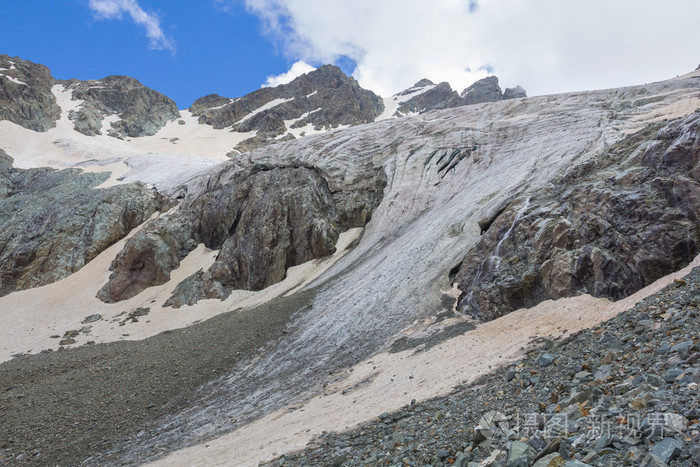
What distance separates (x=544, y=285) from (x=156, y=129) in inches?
5243

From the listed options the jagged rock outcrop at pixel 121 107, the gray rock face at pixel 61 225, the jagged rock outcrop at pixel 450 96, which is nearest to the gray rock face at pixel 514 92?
the jagged rock outcrop at pixel 450 96

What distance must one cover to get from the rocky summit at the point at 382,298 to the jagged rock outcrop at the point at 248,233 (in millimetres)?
250

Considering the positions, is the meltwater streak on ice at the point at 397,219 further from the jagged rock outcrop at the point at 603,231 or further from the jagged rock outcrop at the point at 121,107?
the jagged rock outcrop at the point at 121,107

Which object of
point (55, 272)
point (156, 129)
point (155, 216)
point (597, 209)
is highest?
point (156, 129)

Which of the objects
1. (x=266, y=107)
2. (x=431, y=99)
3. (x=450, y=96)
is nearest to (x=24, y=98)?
(x=266, y=107)

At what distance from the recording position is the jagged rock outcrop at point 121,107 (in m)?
109

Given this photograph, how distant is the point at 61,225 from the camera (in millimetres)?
47594

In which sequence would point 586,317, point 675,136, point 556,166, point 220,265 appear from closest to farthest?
point 586,317
point 675,136
point 556,166
point 220,265

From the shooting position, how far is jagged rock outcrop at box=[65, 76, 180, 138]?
10931cm

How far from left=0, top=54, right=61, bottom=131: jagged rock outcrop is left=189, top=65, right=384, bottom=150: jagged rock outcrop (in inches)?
1741

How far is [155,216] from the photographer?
1981 inches

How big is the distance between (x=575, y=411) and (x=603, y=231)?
12.0m

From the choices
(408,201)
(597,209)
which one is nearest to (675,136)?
(597,209)

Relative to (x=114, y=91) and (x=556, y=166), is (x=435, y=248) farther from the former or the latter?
(x=114, y=91)
